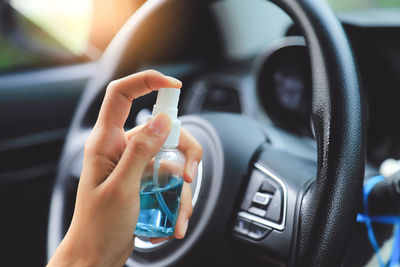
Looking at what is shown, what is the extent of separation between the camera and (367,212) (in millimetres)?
729

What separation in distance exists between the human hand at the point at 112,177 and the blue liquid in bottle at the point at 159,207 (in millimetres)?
27

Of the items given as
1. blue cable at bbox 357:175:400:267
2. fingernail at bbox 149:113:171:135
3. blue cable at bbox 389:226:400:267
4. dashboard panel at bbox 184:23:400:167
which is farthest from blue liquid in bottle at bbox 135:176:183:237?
dashboard panel at bbox 184:23:400:167

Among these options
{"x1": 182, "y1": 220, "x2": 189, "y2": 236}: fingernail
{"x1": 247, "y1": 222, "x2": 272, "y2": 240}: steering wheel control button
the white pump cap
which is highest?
the white pump cap

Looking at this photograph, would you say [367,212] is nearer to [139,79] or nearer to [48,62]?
[139,79]

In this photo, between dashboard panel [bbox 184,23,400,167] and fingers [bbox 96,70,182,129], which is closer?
fingers [bbox 96,70,182,129]

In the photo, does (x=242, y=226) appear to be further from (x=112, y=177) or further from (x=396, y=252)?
(x=396, y=252)

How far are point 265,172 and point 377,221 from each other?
0.22 metres

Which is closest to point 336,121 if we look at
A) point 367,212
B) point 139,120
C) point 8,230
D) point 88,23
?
point 367,212

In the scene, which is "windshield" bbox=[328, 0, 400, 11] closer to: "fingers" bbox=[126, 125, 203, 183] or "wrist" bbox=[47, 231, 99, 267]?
"fingers" bbox=[126, 125, 203, 183]

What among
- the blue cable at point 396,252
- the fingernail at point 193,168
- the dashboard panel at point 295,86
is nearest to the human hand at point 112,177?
the fingernail at point 193,168

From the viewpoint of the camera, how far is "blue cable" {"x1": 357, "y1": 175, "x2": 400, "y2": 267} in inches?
28.2

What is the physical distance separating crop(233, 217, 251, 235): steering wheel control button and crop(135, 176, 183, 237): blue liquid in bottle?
114mm

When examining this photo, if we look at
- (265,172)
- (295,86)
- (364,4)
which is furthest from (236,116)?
(364,4)

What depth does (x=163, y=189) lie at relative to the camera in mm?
658
